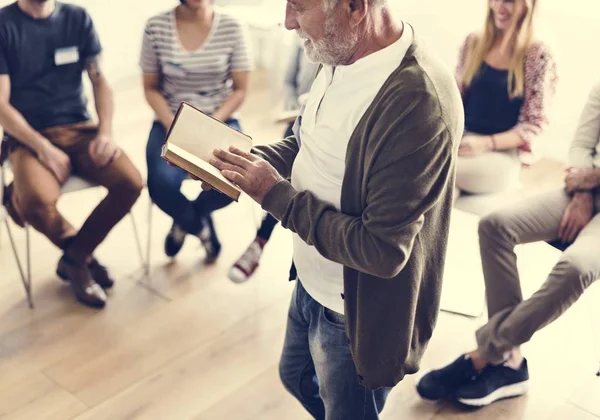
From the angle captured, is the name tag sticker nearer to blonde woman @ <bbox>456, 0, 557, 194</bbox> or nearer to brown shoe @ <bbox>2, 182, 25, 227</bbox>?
brown shoe @ <bbox>2, 182, 25, 227</bbox>

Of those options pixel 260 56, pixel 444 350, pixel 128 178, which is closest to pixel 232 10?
pixel 260 56

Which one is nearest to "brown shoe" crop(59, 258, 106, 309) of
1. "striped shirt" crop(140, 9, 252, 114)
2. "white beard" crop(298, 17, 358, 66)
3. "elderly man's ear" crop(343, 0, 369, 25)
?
"striped shirt" crop(140, 9, 252, 114)

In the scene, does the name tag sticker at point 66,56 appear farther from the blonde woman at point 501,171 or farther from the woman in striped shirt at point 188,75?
the blonde woman at point 501,171

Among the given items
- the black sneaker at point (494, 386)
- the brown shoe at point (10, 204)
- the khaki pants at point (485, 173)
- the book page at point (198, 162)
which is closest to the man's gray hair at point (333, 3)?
the book page at point (198, 162)

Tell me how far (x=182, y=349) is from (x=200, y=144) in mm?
1146

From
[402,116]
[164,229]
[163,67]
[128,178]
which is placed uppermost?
[402,116]

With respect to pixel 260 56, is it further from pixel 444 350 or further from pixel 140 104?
pixel 444 350

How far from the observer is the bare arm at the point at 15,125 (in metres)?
2.50

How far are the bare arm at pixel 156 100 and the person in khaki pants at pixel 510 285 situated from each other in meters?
1.28

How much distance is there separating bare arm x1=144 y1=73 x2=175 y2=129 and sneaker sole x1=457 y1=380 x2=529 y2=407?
1.51m

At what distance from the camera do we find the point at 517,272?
Result: 223 centimetres

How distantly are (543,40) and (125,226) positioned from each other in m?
1.93

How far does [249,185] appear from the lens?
4.39 feet

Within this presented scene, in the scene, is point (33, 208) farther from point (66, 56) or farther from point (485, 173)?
point (485, 173)
